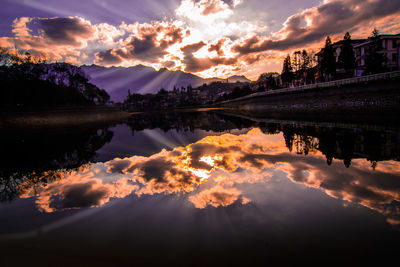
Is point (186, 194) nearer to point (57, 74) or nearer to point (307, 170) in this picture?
point (307, 170)

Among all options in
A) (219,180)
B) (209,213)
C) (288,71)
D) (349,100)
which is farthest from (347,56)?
(209,213)

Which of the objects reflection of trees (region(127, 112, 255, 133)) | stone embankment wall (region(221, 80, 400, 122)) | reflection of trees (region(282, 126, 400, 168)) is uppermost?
stone embankment wall (region(221, 80, 400, 122))

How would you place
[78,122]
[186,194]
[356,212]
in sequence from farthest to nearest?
[78,122]
[186,194]
[356,212]

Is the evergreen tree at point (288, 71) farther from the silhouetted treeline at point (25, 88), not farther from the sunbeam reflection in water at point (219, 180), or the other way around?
the sunbeam reflection in water at point (219, 180)

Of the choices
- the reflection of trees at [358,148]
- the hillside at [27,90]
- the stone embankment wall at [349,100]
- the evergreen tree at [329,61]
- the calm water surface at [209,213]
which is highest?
the evergreen tree at [329,61]

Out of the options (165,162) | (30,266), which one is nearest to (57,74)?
→ (165,162)

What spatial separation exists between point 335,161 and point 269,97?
51190 mm

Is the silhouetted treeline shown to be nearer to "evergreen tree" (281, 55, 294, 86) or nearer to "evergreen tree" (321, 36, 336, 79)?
"evergreen tree" (321, 36, 336, 79)

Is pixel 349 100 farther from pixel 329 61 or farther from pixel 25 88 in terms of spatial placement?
pixel 25 88

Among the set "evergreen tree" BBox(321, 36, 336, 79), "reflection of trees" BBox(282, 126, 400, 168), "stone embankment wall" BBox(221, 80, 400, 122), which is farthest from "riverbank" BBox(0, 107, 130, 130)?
"evergreen tree" BBox(321, 36, 336, 79)

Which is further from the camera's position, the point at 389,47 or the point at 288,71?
the point at 288,71

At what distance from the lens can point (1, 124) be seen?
28.4m

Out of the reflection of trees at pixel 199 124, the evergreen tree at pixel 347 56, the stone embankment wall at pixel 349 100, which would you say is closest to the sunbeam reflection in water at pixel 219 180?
the reflection of trees at pixel 199 124

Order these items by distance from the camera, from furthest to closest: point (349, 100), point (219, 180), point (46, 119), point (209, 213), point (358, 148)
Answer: point (46, 119), point (349, 100), point (358, 148), point (219, 180), point (209, 213)
